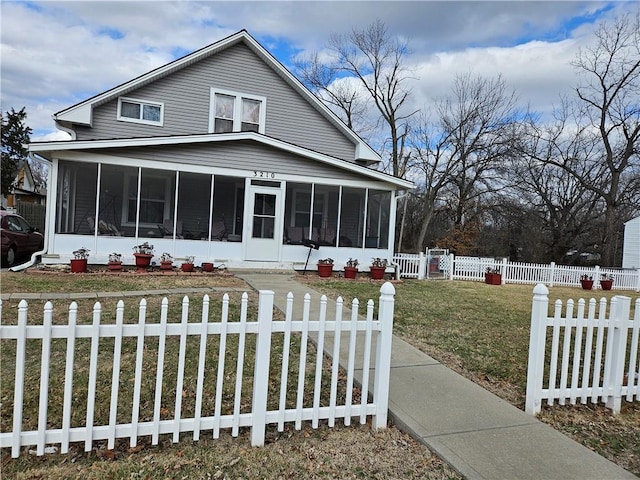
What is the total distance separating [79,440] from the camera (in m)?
2.84

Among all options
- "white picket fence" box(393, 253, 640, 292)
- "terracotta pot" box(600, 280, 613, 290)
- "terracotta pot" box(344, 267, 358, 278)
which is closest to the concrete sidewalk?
"terracotta pot" box(344, 267, 358, 278)

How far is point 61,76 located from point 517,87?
2516cm

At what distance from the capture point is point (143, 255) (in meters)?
11.9

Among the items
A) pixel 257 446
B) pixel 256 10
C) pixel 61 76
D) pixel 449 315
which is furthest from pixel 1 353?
pixel 61 76

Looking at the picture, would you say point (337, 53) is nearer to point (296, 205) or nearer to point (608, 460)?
point (296, 205)

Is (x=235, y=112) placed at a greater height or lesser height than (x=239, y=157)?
greater

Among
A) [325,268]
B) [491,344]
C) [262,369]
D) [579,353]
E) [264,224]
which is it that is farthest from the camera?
[264,224]

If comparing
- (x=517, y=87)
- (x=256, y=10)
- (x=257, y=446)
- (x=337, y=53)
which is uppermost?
(x=337, y=53)

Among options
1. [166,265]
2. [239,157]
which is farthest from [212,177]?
[166,265]

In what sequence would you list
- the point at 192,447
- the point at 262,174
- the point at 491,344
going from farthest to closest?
the point at 262,174
the point at 491,344
the point at 192,447

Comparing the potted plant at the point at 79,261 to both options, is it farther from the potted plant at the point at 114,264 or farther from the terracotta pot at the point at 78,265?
the potted plant at the point at 114,264

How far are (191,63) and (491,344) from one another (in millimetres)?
13117

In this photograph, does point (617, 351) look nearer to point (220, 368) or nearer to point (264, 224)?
point (220, 368)

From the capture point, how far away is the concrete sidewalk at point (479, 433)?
2939mm
